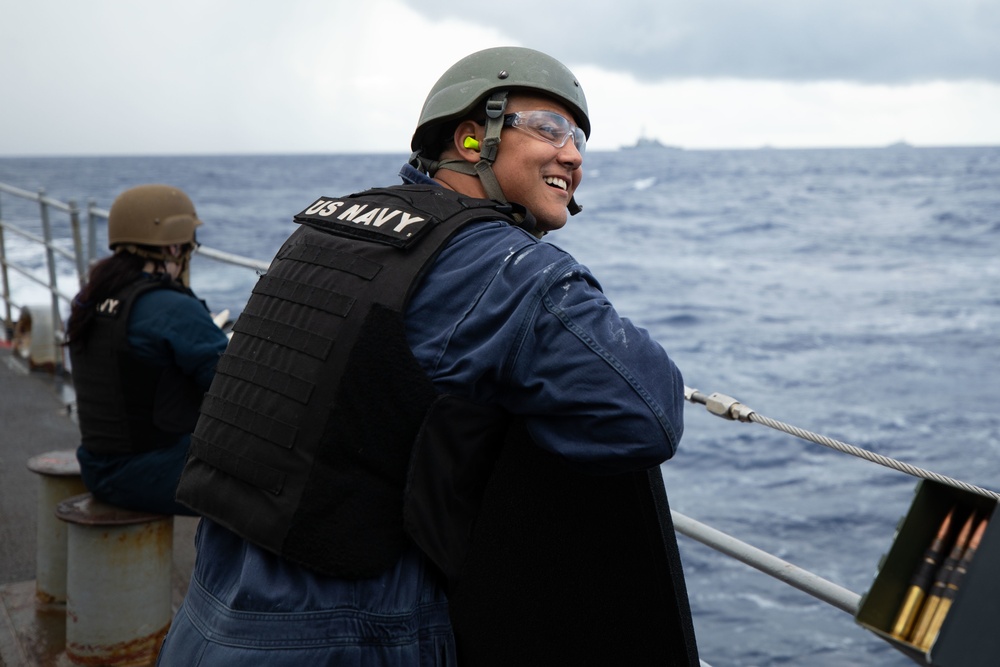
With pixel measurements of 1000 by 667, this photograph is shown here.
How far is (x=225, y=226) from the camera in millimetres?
42719

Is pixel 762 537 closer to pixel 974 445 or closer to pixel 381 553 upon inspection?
pixel 974 445

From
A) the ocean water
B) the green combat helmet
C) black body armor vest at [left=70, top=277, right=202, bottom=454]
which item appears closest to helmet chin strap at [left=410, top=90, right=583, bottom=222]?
the green combat helmet

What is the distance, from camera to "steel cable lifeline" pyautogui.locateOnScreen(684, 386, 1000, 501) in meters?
1.92

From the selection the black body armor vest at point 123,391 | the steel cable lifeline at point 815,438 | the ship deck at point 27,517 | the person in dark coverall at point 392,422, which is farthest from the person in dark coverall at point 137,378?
the steel cable lifeline at point 815,438

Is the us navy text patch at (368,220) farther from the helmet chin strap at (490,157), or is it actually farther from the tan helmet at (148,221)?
the tan helmet at (148,221)

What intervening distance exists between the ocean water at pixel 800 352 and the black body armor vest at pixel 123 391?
6.12 m

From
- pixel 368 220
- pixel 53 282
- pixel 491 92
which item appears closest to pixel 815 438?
pixel 491 92

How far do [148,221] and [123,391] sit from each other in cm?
71

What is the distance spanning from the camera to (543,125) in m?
1.97

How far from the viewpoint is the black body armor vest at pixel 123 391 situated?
11.4 feet

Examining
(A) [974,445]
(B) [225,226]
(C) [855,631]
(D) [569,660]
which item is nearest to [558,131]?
(D) [569,660]

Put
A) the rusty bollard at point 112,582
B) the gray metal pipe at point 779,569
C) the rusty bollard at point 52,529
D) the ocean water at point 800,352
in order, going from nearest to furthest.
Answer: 1. the gray metal pipe at point 779,569
2. the rusty bollard at point 112,582
3. the rusty bollard at point 52,529
4. the ocean water at point 800,352

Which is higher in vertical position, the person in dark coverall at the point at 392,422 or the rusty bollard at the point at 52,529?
the person in dark coverall at the point at 392,422

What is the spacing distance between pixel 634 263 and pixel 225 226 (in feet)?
61.8
